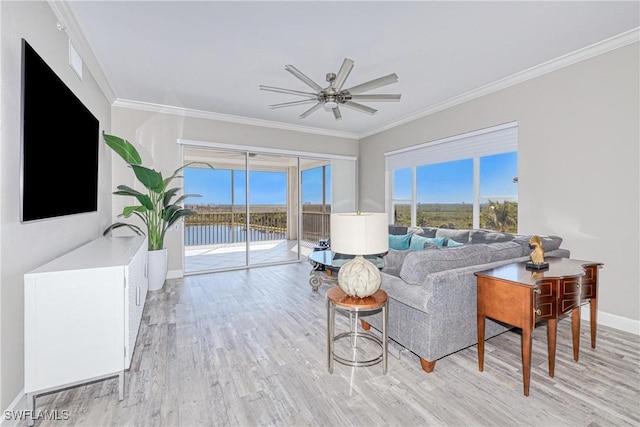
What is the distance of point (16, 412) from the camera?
1.65m

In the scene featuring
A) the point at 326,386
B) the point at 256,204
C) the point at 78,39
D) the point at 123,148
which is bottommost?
the point at 326,386

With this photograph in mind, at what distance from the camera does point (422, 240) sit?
392cm

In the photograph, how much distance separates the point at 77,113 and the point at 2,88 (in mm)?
1144

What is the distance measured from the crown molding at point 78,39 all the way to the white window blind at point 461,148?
4.56 metres

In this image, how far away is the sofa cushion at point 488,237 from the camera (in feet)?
11.1

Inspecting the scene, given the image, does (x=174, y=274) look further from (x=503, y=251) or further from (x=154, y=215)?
(x=503, y=251)

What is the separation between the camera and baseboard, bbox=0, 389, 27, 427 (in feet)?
5.11

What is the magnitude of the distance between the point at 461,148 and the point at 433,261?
9.67ft

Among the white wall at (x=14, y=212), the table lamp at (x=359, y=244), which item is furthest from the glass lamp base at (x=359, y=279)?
the white wall at (x=14, y=212)

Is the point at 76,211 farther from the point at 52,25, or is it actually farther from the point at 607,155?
the point at 607,155

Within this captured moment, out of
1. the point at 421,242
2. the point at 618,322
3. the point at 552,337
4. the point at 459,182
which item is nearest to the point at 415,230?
the point at 421,242

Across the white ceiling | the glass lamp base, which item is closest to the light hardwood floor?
the glass lamp base

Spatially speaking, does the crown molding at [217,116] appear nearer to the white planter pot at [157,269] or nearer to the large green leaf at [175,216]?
the large green leaf at [175,216]

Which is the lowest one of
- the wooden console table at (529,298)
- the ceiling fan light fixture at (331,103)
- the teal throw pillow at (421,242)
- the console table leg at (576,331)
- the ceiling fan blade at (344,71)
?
the console table leg at (576,331)
